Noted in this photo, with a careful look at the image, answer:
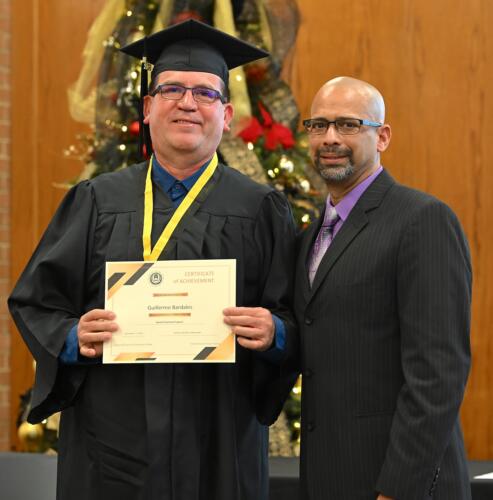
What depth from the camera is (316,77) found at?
21.1 feet

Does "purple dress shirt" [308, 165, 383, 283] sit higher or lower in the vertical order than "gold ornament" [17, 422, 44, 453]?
higher

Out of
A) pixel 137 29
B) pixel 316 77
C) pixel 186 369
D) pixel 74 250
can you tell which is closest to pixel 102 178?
pixel 74 250

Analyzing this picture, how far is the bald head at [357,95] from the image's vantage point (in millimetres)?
3195

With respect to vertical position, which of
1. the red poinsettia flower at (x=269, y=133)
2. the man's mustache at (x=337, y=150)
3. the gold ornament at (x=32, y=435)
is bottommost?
the gold ornament at (x=32, y=435)

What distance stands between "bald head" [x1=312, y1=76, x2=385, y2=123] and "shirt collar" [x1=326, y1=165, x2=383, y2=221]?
195 millimetres

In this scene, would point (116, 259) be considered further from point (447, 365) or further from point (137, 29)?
point (137, 29)

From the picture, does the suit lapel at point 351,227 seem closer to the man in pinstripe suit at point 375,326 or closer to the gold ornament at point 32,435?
the man in pinstripe suit at point 375,326

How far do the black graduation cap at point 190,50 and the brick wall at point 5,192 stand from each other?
336 centimetres

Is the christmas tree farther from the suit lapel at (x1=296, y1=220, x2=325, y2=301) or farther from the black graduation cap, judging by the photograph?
the suit lapel at (x1=296, y1=220, x2=325, y2=301)

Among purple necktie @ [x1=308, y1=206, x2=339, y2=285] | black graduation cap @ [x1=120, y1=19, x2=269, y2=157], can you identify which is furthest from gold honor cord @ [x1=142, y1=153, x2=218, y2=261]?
purple necktie @ [x1=308, y1=206, x2=339, y2=285]

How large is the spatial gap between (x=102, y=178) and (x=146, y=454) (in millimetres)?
947

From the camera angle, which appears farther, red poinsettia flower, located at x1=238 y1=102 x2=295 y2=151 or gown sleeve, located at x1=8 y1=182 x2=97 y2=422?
red poinsettia flower, located at x1=238 y1=102 x2=295 y2=151

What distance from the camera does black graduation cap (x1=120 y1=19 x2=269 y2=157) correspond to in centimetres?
342

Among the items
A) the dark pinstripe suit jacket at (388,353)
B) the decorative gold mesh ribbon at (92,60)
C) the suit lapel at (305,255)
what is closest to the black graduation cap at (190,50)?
the suit lapel at (305,255)
